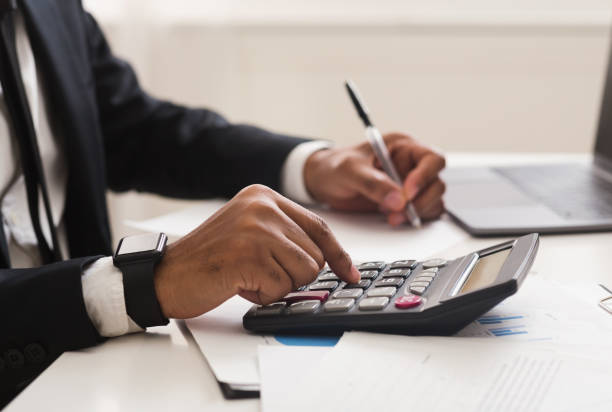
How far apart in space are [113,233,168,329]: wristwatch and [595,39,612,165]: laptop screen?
0.87 metres

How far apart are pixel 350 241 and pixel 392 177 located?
16 centimetres

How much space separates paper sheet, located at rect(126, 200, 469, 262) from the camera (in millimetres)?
772

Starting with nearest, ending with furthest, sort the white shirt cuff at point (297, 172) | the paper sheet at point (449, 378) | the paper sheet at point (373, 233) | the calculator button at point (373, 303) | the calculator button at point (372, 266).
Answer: the paper sheet at point (449, 378)
the calculator button at point (373, 303)
the calculator button at point (372, 266)
the paper sheet at point (373, 233)
the white shirt cuff at point (297, 172)

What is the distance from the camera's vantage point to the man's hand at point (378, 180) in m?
0.89

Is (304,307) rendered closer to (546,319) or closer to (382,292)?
(382,292)

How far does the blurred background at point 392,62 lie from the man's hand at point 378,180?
1.15 meters

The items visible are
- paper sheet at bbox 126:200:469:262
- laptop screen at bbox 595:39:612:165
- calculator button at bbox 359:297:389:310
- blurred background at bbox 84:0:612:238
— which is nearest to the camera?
calculator button at bbox 359:297:389:310

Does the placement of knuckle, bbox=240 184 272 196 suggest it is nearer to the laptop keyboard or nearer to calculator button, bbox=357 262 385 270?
calculator button, bbox=357 262 385 270

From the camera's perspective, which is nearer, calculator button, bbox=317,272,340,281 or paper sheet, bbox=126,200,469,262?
calculator button, bbox=317,272,340,281

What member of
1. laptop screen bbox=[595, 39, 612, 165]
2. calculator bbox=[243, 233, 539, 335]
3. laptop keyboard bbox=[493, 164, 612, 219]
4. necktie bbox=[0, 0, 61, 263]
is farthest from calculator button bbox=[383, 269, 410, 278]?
laptop screen bbox=[595, 39, 612, 165]

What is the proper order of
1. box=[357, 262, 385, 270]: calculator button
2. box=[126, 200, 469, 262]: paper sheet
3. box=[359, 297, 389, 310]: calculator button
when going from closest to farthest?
box=[359, 297, 389, 310]: calculator button < box=[357, 262, 385, 270]: calculator button < box=[126, 200, 469, 262]: paper sheet

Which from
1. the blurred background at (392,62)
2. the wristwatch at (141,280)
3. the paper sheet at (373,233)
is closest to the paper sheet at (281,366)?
the wristwatch at (141,280)

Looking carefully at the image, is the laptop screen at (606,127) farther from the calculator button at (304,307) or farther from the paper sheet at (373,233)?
the calculator button at (304,307)

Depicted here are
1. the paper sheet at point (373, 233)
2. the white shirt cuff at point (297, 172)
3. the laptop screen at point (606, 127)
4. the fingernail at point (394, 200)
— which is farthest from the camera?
the laptop screen at point (606, 127)
